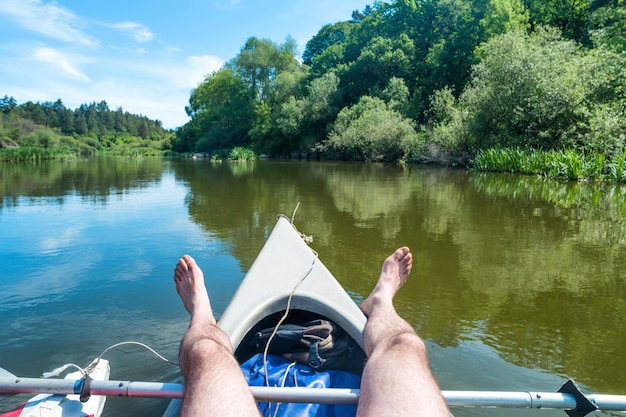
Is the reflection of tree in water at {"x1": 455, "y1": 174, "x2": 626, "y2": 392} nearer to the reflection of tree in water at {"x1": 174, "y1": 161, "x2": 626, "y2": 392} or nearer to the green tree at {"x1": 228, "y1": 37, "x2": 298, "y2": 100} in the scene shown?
the reflection of tree in water at {"x1": 174, "y1": 161, "x2": 626, "y2": 392}

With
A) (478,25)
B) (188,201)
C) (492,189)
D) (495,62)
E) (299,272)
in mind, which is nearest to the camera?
(299,272)

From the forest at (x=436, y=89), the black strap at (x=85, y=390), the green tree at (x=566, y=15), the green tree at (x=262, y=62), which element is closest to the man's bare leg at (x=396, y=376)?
the black strap at (x=85, y=390)

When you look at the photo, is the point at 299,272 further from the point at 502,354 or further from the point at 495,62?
the point at 495,62

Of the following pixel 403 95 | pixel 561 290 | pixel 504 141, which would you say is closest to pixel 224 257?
pixel 561 290

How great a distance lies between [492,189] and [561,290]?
732 centimetres

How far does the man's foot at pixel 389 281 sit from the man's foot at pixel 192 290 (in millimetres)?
891

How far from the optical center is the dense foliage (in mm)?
35438

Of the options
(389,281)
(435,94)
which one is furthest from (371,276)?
(435,94)

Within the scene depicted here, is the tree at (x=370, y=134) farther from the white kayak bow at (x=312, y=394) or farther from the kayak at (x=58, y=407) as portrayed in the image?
the kayak at (x=58, y=407)

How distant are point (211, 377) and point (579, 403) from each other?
1328 mm

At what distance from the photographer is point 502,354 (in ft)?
7.99

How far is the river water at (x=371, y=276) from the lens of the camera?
2.33 meters

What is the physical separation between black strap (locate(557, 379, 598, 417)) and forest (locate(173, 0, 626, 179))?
12357 mm

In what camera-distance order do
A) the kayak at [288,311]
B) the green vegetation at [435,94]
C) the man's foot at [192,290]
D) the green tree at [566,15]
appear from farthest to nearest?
the green tree at [566,15], the green vegetation at [435,94], the man's foot at [192,290], the kayak at [288,311]
